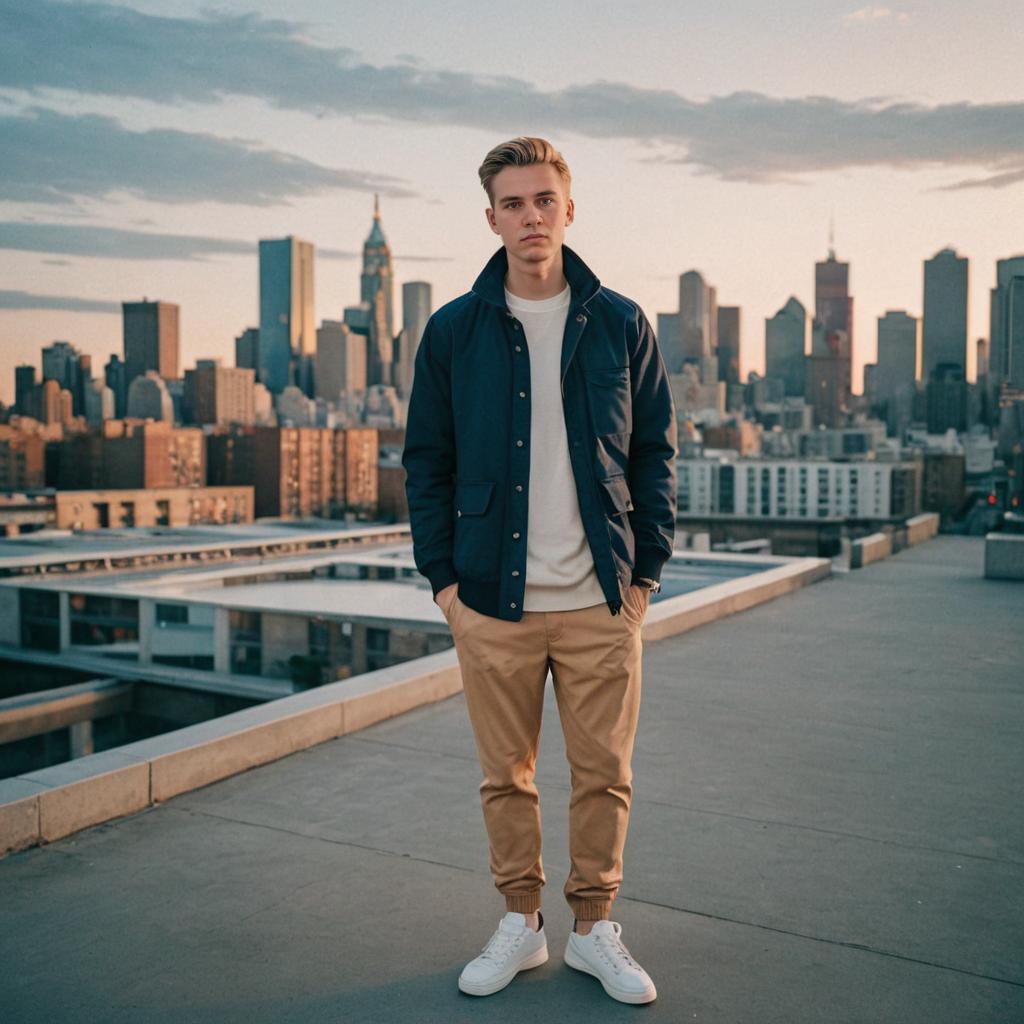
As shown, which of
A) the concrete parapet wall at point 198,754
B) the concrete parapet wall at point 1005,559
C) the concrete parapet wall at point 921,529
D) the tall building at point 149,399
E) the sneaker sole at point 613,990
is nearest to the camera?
the sneaker sole at point 613,990

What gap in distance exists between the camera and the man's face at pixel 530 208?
242 cm

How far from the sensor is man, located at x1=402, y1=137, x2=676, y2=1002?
2.45 meters

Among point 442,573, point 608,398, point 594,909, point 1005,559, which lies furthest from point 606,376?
point 1005,559

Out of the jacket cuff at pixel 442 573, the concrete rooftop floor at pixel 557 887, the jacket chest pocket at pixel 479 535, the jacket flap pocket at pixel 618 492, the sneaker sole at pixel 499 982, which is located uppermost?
the jacket flap pocket at pixel 618 492

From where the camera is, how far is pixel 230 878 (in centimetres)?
311

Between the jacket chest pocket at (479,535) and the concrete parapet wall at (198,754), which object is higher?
the jacket chest pocket at (479,535)

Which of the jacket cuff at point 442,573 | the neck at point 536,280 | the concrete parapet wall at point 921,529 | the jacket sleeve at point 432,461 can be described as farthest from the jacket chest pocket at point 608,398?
the concrete parapet wall at point 921,529

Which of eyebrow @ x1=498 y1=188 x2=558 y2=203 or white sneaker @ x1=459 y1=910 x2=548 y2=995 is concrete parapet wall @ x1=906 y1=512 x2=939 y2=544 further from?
eyebrow @ x1=498 y1=188 x2=558 y2=203

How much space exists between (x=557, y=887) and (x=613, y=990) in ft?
2.26

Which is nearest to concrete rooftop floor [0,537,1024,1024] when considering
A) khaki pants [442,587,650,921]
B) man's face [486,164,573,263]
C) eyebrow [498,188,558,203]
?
khaki pants [442,587,650,921]

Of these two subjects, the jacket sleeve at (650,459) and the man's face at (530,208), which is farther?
the jacket sleeve at (650,459)

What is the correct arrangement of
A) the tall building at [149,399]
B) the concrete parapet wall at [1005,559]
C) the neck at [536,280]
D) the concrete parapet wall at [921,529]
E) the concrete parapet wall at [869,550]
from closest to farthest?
1. the neck at [536,280]
2. the concrete parapet wall at [1005,559]
3. the concrete parapet wall at [869,550]
4. the concrete parapet wall at [921,529]
5. the tall building at [149,399]

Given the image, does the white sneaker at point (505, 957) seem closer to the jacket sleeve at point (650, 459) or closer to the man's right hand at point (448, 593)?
the man's right hand at point (448, 593)

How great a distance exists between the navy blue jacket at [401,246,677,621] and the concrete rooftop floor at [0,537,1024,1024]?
37.2 inches
